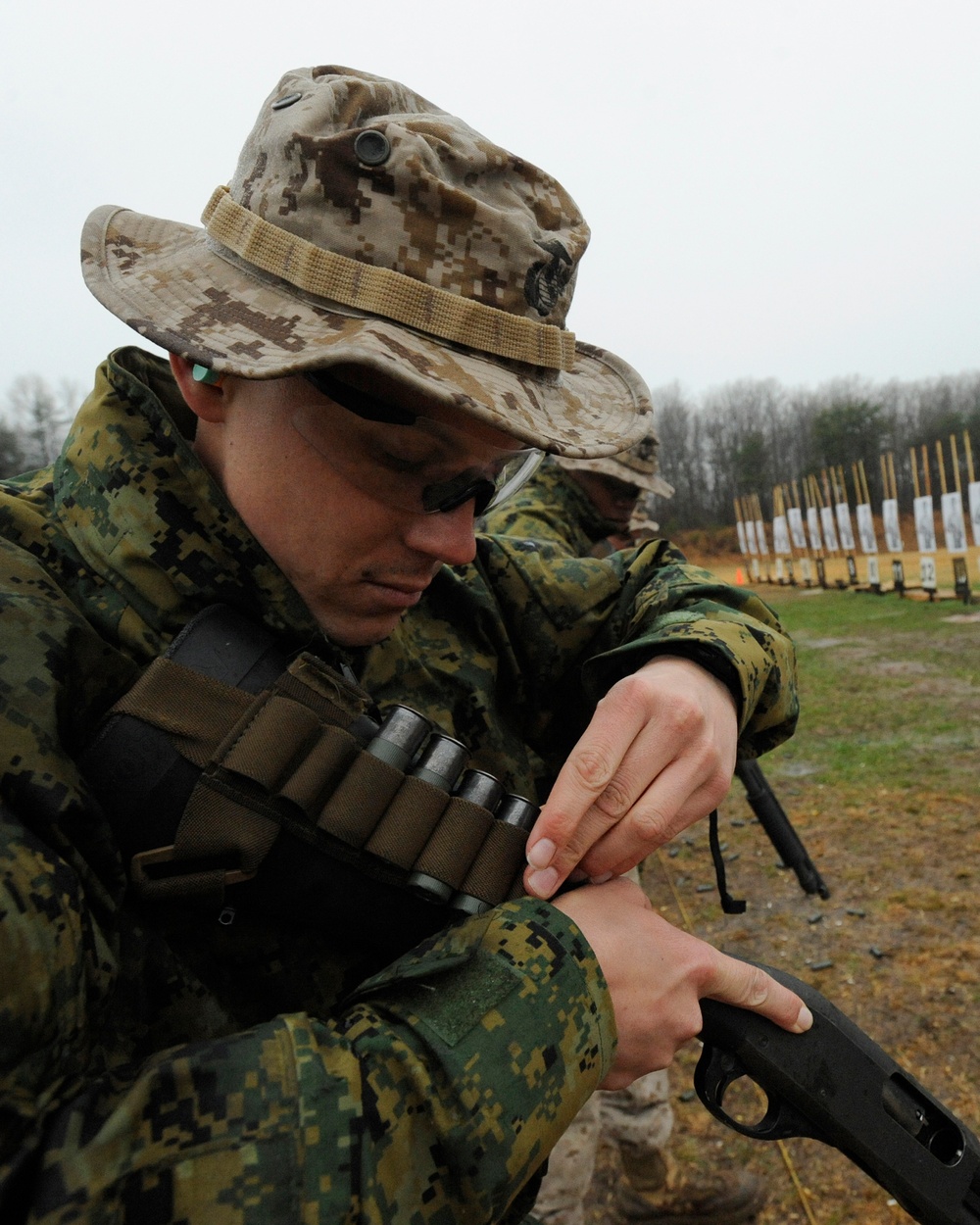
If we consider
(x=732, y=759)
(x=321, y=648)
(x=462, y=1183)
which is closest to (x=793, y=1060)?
(x=732, y=759)

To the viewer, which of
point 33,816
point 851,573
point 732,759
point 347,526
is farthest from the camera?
point 851,573

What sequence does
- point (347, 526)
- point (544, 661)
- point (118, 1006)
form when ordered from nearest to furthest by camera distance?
point (118, 1006), point (347, 526), point (544, 661)

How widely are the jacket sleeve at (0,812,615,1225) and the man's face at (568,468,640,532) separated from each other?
190 inches

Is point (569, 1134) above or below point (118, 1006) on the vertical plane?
below

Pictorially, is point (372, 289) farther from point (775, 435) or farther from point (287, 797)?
point (775, 435)

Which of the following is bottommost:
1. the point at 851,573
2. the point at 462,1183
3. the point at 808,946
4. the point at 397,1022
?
the point at 851,573

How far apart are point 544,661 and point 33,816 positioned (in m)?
1.43

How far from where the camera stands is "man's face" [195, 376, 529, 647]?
1.47 meters

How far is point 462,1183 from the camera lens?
1.10 m

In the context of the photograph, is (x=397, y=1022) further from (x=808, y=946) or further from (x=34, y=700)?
(x=808, y=946)

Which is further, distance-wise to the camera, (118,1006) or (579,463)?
(579,463)

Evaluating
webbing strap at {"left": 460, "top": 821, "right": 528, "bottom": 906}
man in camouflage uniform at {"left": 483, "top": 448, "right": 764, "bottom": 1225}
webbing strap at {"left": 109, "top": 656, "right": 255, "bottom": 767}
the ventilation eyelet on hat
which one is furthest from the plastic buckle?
the ventilation eyelet on hat

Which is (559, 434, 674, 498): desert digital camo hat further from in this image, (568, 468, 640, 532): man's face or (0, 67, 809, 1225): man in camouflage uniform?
(0, 67, 809, 1225): man in camouflage uniform

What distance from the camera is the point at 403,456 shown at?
4.91ft
